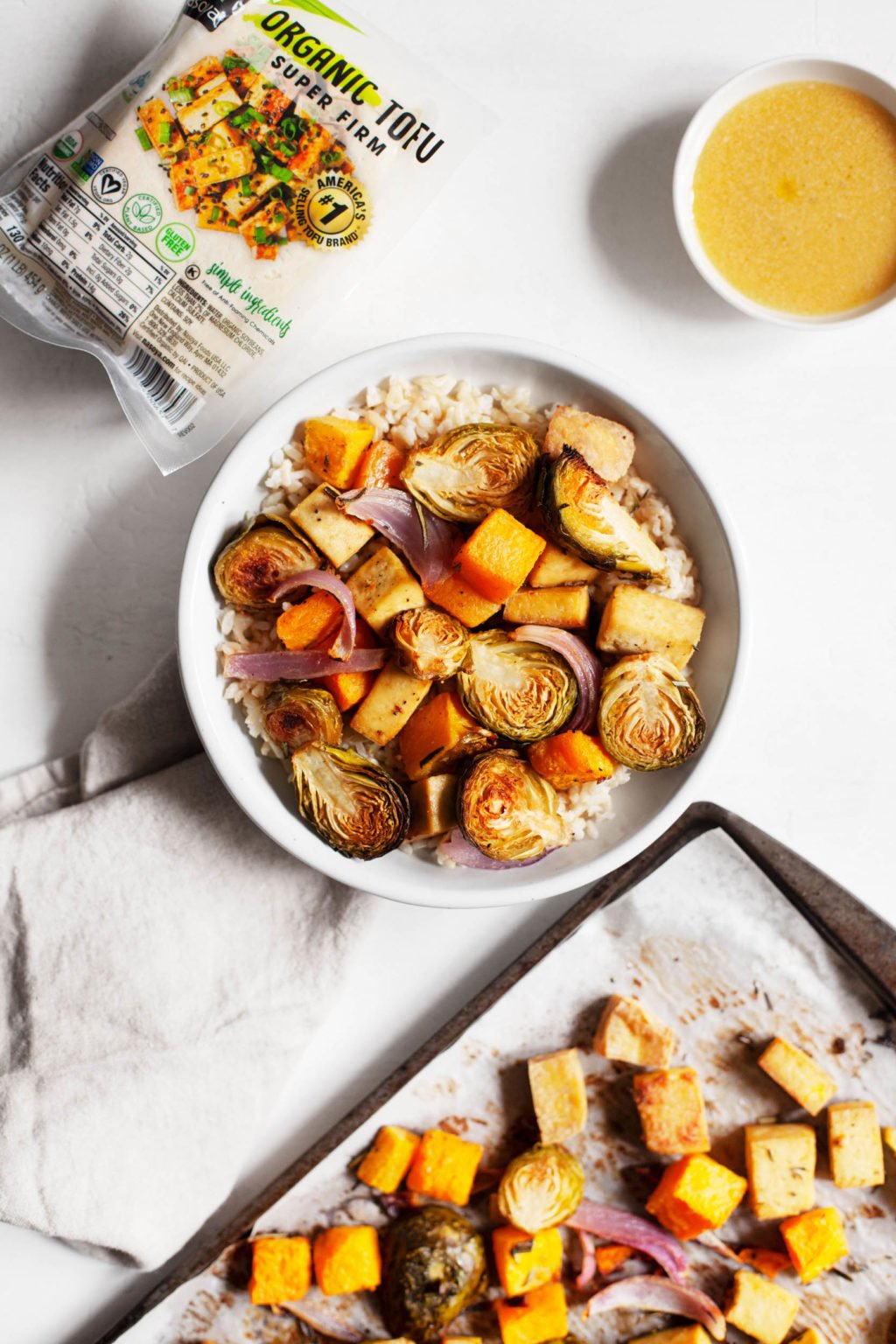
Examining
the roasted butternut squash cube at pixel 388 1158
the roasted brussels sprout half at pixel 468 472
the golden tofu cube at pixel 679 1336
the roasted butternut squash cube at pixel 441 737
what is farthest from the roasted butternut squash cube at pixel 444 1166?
the roasted brussels sprout half at pixel 468 472

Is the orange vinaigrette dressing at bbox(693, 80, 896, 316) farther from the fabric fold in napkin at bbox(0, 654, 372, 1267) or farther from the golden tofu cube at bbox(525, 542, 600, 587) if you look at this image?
the fabric fold in napkin at bbox(0, 654, 372, 1267)

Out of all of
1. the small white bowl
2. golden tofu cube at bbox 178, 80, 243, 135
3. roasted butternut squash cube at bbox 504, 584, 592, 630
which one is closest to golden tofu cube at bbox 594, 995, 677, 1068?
roasted butternut squash cube at bbox 504, 584, 592, 630

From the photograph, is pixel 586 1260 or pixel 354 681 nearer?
pixel 354 681

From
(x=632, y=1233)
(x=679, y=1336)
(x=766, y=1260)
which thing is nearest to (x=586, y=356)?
(x=632, y=1233)

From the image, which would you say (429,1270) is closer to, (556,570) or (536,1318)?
(536,1318)

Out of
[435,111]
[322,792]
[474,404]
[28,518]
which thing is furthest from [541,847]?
[435,111]

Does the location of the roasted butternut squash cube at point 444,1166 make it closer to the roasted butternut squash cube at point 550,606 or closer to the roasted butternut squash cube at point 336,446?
the roasted butternut squash cube at point 550,606
